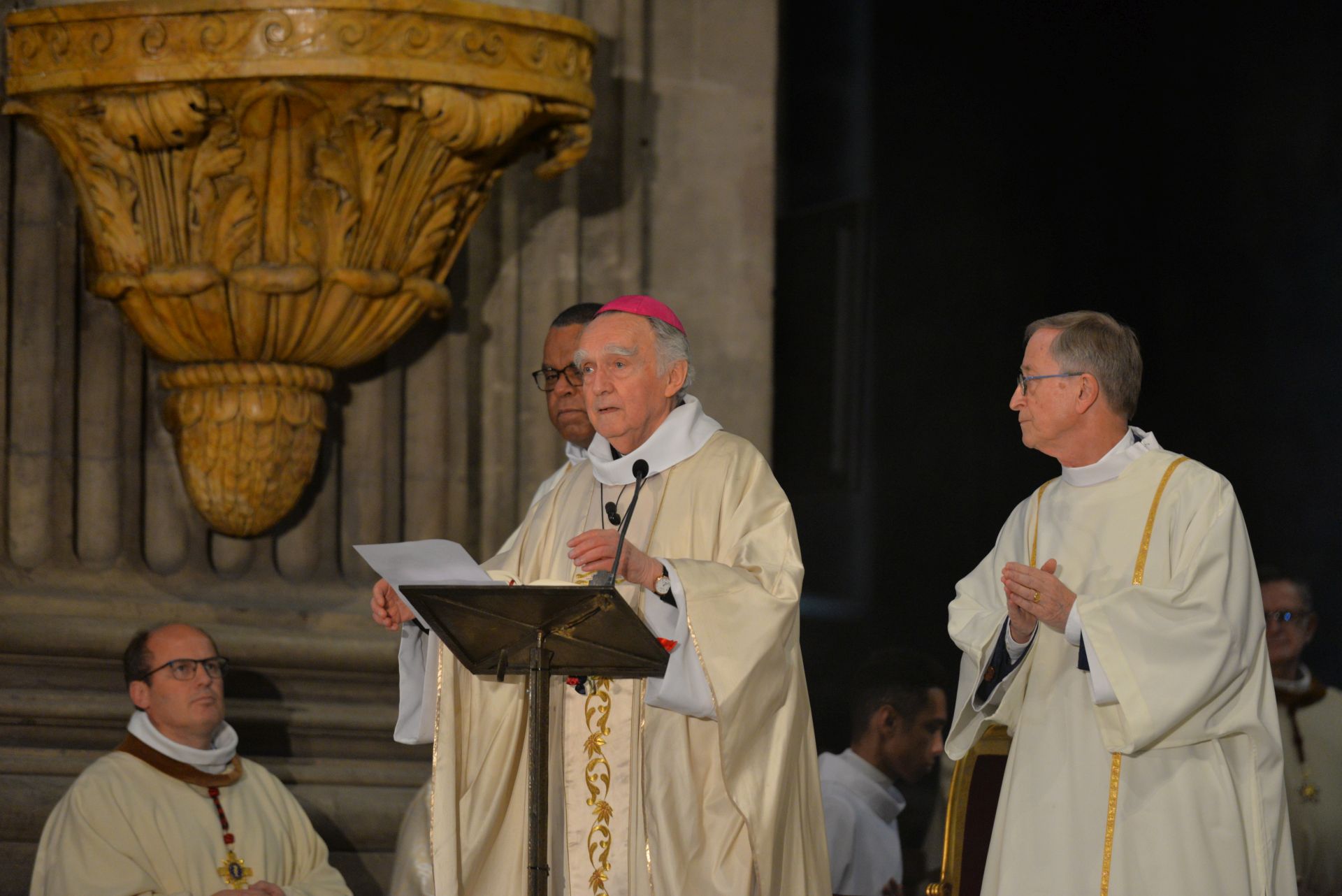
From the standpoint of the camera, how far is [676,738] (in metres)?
4.50

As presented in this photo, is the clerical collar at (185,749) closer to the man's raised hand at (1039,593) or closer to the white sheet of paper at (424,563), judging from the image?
the white sheet of paper at (424,563)

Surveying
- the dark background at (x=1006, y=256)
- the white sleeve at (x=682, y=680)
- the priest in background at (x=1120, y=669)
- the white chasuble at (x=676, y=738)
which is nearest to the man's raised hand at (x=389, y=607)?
the white chasuble at (x=676, y=738)

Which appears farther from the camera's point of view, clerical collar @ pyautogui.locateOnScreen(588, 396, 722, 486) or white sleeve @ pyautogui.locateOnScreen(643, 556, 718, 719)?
clerical collar @ pyautogui.locateOnScreen(588, 396, 722, 486)

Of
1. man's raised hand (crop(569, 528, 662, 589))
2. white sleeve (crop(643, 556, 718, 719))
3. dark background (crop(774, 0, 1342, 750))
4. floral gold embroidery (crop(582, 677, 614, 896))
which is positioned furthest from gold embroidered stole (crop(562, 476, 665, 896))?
dark background (crop(774, 0, 1342, 750))

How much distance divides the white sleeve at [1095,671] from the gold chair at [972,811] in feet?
2.11

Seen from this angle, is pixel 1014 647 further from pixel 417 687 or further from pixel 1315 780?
pixel 1315 780

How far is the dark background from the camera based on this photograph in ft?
23.2

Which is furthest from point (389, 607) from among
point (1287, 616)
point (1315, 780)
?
point (1315, 780)

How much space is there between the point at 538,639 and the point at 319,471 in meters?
A: 2.44

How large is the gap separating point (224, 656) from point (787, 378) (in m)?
2.59

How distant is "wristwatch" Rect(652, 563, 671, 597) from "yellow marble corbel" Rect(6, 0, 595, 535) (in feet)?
5.97

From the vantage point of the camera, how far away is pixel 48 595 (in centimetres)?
588

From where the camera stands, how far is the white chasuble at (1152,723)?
13.9 ft

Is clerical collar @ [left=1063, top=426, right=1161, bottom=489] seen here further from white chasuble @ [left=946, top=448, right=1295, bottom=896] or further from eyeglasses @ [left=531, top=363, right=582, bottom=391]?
eyeglasses @ [left=531, top=363, right=582, bottom=391]
